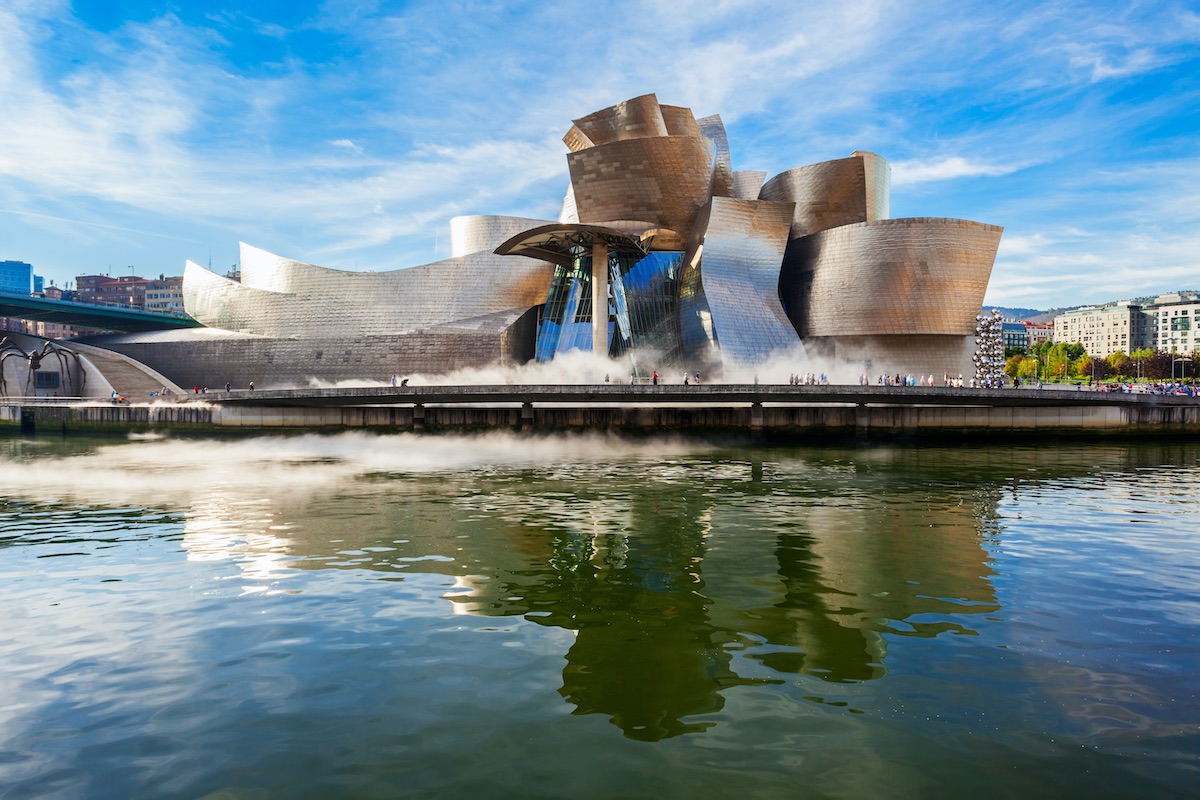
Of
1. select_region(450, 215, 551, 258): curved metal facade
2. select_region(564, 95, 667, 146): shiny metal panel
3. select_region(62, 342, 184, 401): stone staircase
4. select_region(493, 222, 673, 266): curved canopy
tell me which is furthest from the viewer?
select_region(450, 215, 551, 258): curved metal facade

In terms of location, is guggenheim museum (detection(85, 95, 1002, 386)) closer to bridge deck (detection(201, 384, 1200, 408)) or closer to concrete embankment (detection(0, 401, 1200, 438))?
concrete embankment (detection(0, 401, 1200, 438))

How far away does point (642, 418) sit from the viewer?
110 ft

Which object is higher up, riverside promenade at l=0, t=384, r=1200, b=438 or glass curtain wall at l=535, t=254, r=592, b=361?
glass curtain wall at l=535, t=254, r=592, b=361

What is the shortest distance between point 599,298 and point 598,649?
118 feet

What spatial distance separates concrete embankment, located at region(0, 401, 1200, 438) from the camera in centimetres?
3366

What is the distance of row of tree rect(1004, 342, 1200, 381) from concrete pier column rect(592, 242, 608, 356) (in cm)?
5835

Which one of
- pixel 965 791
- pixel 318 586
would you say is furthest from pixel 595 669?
pixel 318 586

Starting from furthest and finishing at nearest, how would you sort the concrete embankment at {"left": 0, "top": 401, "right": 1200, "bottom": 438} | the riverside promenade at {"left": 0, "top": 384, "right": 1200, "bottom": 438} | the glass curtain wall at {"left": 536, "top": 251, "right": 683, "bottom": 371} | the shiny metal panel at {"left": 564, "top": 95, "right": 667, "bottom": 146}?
1. the shiny metal panel at {"left": 564, "top": 95, "right": 667, "bottom": 146}
2. the glass curtain wall at {"left": 536, "top": 251, "right": 683, "bottom": 371}
3. the concrete embankment at {"left": 0, "top": 401, "right": 1200, "bottom": 438}
4. the riverside promenade at {"left": 0, "top": 384, "right": 1200, "bottom": 438}

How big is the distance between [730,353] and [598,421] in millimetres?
11183

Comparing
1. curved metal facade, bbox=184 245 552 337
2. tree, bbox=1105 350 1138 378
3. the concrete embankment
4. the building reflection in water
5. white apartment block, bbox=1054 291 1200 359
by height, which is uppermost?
white apartment block, bbox=1054 291 1200 359

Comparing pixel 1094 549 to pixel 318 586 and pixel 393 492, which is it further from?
pixel 393 492

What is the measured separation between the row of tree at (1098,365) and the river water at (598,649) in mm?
81352

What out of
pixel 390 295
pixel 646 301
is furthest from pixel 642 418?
pixel 390 295

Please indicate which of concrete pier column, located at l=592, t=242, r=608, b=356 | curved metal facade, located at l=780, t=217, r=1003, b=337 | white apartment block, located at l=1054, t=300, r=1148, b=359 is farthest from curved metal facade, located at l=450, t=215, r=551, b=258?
white apartment block, located at l=1054, t=300, r=1148, b=359
